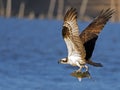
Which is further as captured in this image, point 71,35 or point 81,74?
point 81,74

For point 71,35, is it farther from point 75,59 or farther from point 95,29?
point 95,29

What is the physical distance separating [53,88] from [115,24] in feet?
209

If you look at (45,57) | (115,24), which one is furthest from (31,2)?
(45,57)

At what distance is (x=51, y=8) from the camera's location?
81562 millimetres

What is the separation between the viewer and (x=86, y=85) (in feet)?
62.4

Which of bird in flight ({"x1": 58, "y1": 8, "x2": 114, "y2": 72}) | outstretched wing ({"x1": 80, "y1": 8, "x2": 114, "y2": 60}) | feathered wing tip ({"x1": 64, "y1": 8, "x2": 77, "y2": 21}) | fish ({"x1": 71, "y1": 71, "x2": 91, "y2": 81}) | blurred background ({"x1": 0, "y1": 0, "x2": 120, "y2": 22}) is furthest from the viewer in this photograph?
blurred background ({"x1": 0, "y1": 0, "x2": 120, "y2": 22})

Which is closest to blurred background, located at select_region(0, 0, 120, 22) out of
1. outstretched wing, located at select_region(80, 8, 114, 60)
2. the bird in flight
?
outstretched wing, located at select_region(80, 8, 114, 60)

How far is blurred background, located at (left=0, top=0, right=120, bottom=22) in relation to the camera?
80125mm

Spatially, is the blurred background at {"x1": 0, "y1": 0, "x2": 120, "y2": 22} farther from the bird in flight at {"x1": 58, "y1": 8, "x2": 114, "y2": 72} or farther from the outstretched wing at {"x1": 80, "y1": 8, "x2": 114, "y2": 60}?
the bird in flight at {"x1": 58, "y1": 8, "x2": 114, "y2": 72}

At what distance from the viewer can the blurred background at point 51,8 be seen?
8012 cm

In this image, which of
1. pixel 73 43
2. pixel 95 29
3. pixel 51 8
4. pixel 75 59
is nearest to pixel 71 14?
pixel 73 43

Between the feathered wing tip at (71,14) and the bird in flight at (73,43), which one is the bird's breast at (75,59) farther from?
the feathered wing tip at (71,14)

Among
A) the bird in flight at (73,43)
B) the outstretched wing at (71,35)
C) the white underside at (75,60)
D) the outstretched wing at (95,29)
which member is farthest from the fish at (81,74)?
the outstretched wing at (95,29)

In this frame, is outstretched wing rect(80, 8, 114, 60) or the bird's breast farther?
outstretched wing rect(80, 8, 114, 60)
